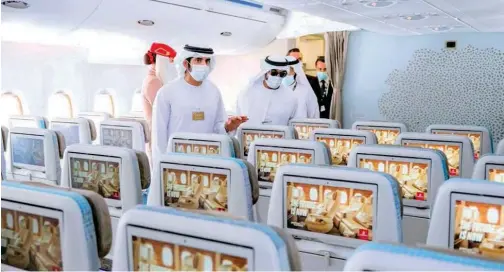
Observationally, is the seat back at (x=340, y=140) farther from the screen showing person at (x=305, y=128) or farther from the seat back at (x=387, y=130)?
the screen showing person at (x=305, y=128)

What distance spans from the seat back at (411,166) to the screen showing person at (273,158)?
336mm

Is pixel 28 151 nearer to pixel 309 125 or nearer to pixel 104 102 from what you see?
pixel 309 125

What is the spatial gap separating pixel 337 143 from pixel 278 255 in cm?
315

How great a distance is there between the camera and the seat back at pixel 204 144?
3.72m

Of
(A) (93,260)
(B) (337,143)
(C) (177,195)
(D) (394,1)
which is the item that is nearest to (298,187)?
(C) (177,195)

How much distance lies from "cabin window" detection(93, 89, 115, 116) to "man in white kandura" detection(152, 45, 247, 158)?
4.34 metres

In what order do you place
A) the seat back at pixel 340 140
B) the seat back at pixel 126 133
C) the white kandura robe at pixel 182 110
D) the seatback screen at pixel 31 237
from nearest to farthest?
the seatback screen at pixel 31 237, the seat back at pixel 340 140, the white kandura robe at pixel 182 110, the seat back at pixel 126 133

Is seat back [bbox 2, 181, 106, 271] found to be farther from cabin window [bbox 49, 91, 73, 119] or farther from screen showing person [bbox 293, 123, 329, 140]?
cabin window [bbox 49, 91, 73, 119]

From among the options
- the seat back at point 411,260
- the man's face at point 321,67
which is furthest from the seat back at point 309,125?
the seat back at point 411,260

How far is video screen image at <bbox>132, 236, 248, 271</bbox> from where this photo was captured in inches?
57.2

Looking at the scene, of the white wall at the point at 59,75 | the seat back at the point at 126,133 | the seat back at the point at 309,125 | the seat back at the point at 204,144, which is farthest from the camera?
the white wall at the point at 59,75

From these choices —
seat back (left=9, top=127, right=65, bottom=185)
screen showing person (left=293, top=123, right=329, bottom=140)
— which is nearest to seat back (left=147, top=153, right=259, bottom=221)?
seat back (left=9, top=127, right=65, bottom=185)

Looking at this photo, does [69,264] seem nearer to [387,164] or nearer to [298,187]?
[298,187]

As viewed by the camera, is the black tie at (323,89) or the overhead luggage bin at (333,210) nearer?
the overhead luggage bin at (333,210)
